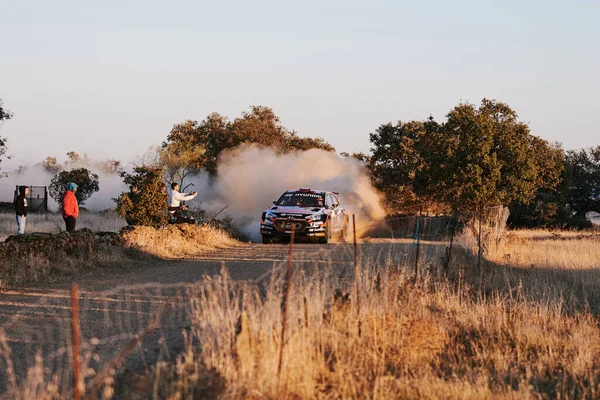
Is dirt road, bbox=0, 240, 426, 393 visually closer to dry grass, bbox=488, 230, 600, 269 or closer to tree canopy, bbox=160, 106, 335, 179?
dry grass, bbox=488, 230, 600, 269

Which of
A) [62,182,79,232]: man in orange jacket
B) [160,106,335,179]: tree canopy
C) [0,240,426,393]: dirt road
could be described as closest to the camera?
[0,240,426,393]: dirt road

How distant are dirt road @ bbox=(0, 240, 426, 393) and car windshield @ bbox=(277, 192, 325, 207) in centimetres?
934

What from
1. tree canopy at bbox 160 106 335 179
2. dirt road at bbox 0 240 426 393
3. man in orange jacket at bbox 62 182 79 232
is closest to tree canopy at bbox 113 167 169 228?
man in orange jacket at bbox 62 182 79 232

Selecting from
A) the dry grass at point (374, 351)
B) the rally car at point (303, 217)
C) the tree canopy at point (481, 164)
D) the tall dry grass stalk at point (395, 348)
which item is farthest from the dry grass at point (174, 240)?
the tree canopy at point (481, 164)

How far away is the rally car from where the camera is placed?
26.2 metres

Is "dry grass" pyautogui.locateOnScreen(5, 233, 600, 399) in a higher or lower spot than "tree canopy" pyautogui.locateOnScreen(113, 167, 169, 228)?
lower

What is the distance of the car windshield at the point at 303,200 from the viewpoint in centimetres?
2773

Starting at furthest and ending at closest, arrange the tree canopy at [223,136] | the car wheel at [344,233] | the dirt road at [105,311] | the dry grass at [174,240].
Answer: the tree canopy at [223,136] < the car wheel at [344,233] < the dry grass at [174,240] < the dirt road at [105,311]

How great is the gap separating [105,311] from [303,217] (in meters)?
15.8

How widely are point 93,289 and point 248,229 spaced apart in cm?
1970

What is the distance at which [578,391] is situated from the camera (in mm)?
8750

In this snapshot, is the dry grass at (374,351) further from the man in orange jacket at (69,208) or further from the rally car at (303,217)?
the rally car at (303,217)

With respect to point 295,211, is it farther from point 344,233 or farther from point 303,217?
point 344,233

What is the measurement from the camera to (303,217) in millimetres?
26219
